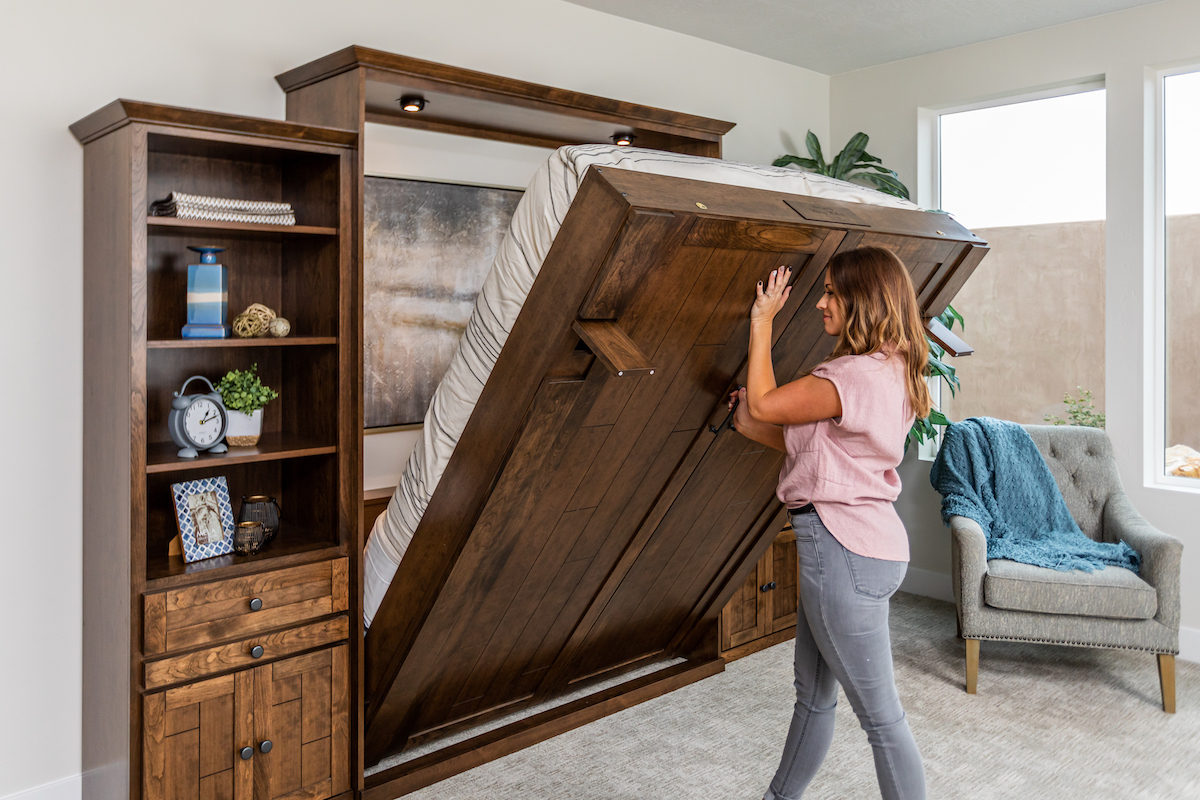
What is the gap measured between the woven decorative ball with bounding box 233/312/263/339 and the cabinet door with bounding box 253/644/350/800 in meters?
0.77

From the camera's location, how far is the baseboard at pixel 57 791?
2135 mm

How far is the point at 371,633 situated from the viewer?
2.23 m

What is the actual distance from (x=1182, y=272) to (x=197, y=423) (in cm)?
343

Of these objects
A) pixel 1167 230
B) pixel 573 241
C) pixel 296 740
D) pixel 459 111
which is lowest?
pixel 296 740

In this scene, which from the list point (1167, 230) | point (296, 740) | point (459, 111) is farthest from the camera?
point (1167, 230)

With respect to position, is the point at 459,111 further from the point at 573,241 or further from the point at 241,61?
the point at 573,241

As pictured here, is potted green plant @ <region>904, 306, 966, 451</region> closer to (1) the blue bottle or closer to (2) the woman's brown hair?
(2) the woman's brown hair

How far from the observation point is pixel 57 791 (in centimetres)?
217

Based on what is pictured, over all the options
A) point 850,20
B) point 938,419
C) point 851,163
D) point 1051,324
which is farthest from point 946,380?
point 850,20

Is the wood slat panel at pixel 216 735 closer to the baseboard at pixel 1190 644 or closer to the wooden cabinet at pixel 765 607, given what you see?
the wooden cabinet at pixel 765 607

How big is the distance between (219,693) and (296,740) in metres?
0.24

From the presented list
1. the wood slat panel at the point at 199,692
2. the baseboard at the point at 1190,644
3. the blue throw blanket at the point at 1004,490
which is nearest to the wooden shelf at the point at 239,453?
the wood slat panel at the point at 199,692

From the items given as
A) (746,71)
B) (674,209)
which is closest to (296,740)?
(674,209)

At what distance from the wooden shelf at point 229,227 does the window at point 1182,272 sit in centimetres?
308
